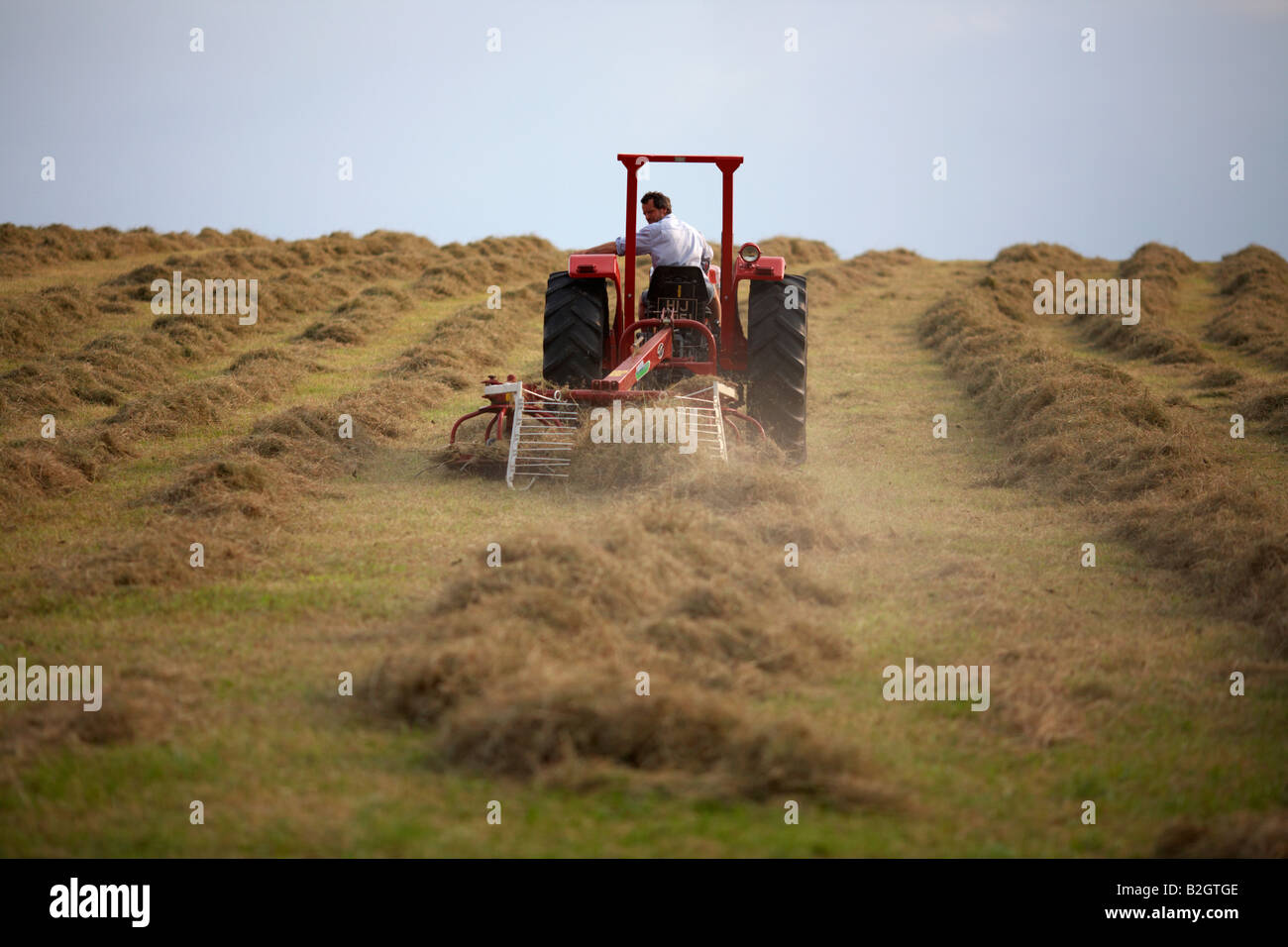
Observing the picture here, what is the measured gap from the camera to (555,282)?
28.2 ft

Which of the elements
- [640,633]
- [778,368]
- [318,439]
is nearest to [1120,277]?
[778,368]

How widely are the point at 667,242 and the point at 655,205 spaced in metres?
0.33

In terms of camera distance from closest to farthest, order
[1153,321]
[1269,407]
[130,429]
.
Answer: [130,429] → [1269,407] → [1153,321]

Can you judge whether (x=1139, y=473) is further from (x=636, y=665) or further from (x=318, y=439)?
(x=318, y=439)

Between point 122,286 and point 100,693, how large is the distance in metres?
13.9

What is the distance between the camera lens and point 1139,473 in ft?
24.7

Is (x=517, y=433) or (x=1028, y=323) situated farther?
(x=1028, y=323)

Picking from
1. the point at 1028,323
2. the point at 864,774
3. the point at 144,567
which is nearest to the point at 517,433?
the point at 144,567

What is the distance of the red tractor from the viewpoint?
789 cm

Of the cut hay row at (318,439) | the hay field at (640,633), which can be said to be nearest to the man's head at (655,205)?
the hay field at (640,633)

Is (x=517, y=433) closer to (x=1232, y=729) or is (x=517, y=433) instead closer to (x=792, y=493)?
(x=792, y=493)

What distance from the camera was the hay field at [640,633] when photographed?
126 inches

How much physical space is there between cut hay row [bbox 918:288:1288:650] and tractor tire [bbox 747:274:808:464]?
154 centimetres

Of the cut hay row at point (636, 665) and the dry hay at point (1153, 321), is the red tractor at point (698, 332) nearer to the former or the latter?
the cut hay row at point (636, 665)
